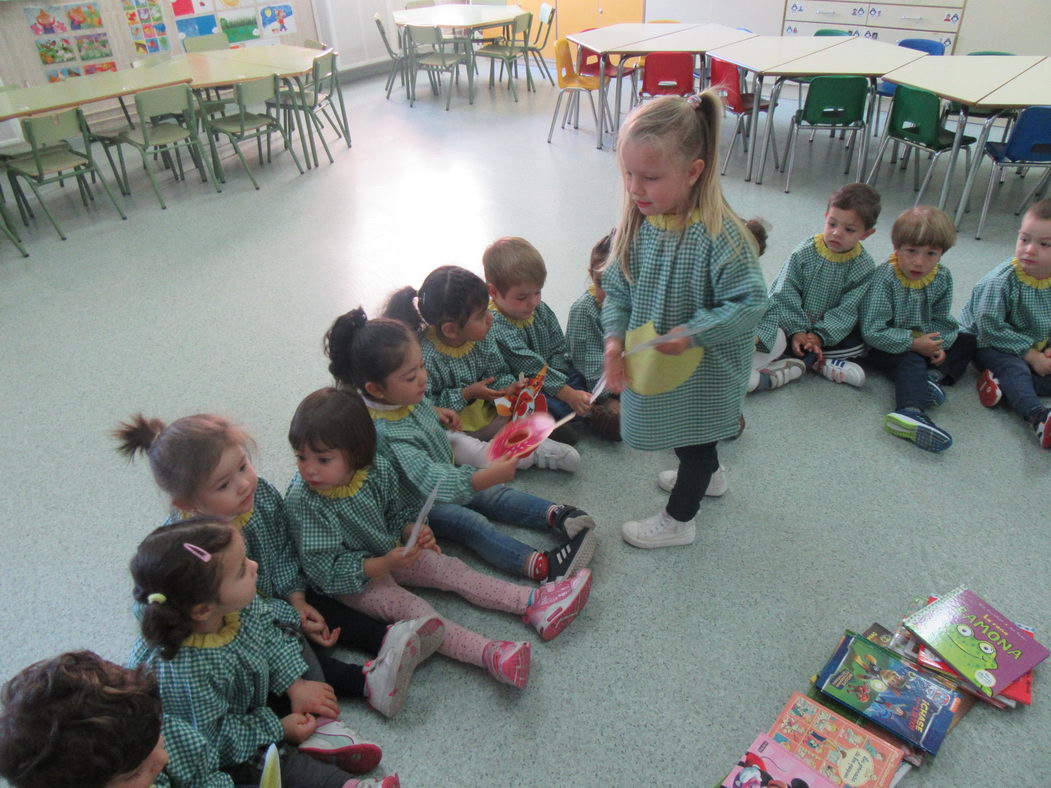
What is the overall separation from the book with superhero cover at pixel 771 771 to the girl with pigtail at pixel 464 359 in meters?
0.99

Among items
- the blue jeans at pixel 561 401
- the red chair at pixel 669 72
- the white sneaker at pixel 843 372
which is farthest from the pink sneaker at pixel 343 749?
the red chair at pixel 669 72

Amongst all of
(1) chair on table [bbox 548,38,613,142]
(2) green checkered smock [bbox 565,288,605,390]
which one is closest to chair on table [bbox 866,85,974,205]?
(1) chair on table [bbox 548,38,613,142]

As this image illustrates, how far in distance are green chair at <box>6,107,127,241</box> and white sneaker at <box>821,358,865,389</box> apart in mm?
4342

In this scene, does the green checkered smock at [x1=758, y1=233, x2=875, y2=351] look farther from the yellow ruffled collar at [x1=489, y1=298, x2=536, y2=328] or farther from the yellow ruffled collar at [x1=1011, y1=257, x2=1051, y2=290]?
the yellow ruffled collar at [x1=489, y1=298, x2=536, y2=328]

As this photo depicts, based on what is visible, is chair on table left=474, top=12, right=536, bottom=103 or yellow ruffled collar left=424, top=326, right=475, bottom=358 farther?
chair on table left=474, top=12, right=536, bottom=103

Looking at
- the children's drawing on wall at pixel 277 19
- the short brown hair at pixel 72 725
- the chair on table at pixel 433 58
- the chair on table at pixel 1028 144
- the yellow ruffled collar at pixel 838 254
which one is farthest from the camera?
the children's drawing on wall at pixel 277 19

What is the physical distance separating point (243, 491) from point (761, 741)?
1233 millimetres

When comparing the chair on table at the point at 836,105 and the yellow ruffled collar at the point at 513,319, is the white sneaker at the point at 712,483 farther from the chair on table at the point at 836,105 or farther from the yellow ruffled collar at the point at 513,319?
the chair on table at the point at 836,105

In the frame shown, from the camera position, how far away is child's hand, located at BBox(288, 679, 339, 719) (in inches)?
60.4

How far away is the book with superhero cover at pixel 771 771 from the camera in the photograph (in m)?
1.39

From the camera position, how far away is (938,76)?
14.0 ft

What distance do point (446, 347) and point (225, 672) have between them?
1.16 m

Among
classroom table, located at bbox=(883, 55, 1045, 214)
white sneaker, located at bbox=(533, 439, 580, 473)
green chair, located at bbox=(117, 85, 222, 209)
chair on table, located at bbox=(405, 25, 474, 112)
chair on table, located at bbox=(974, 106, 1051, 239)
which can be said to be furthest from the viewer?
chair on table, located at bbox=(405, 25, 474, 112)

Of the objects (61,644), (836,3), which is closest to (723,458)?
(61,644)
